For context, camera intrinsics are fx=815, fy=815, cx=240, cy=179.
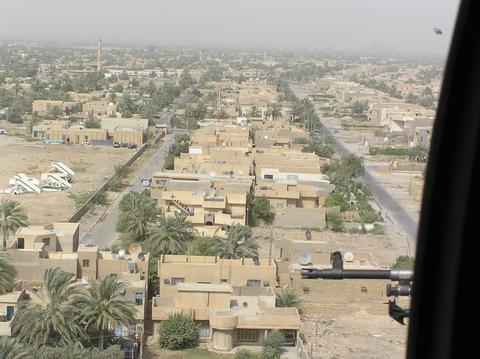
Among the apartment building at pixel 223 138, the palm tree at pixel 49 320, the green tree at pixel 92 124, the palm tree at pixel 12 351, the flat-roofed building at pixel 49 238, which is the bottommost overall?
the green tree at pixel 92 124

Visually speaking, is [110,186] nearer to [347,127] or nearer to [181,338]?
[181,338]

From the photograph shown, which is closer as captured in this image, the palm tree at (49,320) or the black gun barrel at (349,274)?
the black gun barrel at (349,274)

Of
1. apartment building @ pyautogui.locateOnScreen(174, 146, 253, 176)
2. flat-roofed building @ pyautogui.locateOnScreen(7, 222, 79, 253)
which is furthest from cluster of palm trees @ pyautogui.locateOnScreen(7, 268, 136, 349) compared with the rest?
apartment building @ pyautogui.locateOnScreen(174, 146, 253, 176)

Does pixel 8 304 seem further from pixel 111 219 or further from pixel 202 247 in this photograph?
pixel 111 219

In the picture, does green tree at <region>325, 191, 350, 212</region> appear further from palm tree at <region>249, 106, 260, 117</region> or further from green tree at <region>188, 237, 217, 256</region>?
palm tree at <region>249, 106, 260, 117</region>

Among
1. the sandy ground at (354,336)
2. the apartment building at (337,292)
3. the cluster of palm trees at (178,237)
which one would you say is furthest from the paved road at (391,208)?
the sandy ground at (354,336)

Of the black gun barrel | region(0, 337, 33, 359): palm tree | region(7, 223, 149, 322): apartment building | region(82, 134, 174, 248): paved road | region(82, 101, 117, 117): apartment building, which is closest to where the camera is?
the black gun barrel

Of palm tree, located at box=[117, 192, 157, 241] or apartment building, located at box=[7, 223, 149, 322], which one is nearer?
apartment building, located at box=[7, 223, 149, 322]

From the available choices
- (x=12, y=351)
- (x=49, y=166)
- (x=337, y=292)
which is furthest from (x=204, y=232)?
(x=49, y=166)

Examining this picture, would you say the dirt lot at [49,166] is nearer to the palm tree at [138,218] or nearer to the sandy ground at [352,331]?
the palm tree at [138,218]

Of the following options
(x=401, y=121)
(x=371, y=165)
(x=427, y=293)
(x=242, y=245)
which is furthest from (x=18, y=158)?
(x=427, y=293)
